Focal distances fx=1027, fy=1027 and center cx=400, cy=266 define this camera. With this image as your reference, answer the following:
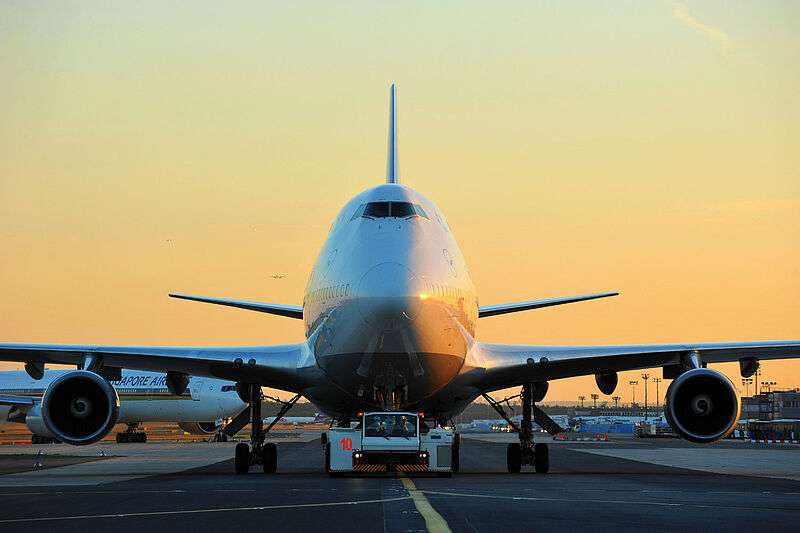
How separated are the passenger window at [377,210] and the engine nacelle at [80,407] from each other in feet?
21.6

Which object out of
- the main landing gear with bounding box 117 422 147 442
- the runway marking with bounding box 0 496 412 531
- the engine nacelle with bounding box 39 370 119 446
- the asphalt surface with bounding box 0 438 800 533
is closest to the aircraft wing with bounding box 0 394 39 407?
the main landing gear with bounding box 117 422 147 442

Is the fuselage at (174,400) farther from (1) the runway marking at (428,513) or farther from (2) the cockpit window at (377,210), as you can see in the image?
(1) the runway marking at (428,513)

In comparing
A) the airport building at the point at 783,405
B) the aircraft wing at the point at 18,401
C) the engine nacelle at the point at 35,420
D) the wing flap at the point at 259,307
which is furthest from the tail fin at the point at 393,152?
the airport building at the point at 783,405

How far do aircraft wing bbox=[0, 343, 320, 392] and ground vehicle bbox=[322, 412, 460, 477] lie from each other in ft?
5.71

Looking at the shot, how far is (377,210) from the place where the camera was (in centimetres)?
2062

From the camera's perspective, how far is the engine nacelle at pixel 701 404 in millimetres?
21266

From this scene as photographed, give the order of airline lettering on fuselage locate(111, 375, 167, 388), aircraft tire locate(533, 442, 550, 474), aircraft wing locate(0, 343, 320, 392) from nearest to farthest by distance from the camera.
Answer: aircraft wing locate(0, 343, 320, 392), aircraft tire locate(533, 442, 550, 474), airline lettering on fuselage locate(111, 375, 167, 388)

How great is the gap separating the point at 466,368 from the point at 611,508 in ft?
28.2

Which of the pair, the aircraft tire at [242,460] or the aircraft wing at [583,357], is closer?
the aircraft wing at [583,357]

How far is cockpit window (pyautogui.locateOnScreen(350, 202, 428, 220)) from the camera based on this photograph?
67.1 feet

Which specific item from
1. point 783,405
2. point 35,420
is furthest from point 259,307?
point 783,405

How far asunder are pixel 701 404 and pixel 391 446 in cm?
663

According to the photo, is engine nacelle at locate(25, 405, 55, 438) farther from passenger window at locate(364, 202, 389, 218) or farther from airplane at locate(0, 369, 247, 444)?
passenger window at locate(364, 202, 389, 218)

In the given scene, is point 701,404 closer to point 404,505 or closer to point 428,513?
point 404,505
